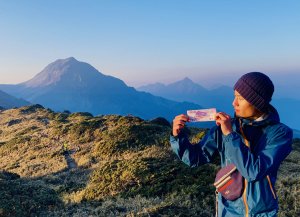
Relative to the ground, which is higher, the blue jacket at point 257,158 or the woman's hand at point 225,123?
the woman's hand at point 225,123

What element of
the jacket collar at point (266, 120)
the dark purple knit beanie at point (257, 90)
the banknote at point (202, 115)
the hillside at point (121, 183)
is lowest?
the hillside at point (121, 183)

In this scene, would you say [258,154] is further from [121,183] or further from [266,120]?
[121,183]

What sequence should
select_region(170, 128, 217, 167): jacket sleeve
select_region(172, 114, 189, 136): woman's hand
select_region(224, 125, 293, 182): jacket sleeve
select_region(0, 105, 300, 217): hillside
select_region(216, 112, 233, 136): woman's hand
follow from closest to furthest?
select_region(224, 125, 293, 182): jacket sleeve, select_region(216, 112, 233, 136): woman's hand, select_region(172, 114, 189, 136): woman's hand, select_region(170, 128, 217, 167): jacket sleeve, select_region(0, 105, 300, 217): hillside

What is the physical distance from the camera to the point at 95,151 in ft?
84.9

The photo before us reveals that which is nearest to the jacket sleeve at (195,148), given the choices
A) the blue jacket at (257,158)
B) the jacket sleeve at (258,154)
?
the blue jacket at (257,158)

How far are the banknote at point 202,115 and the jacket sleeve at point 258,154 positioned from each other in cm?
35

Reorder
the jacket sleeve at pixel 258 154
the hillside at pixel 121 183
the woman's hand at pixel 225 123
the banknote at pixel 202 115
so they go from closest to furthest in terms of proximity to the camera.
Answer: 1. the jacket sleeve at pixel 258 154
2. the woman's hand at pixel 225 123
3. the banknote at pixel 202 115
4. the hillside at pixel 121 183

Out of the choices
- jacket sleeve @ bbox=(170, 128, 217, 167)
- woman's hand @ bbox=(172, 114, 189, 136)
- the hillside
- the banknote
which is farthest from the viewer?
the hillside

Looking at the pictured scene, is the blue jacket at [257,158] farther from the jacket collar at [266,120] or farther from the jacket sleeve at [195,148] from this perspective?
the jacket sleeve at [195,148]

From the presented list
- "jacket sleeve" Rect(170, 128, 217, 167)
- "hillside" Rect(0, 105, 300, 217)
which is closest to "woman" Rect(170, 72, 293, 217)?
"jacket sleeve" Rect(170, 128, 217, 167)

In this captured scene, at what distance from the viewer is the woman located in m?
4.42

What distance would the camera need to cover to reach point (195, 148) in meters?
5.28

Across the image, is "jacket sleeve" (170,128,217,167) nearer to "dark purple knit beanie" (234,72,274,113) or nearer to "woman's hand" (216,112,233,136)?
"woman's hand" (216,112,233,136)

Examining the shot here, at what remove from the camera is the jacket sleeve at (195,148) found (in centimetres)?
519
